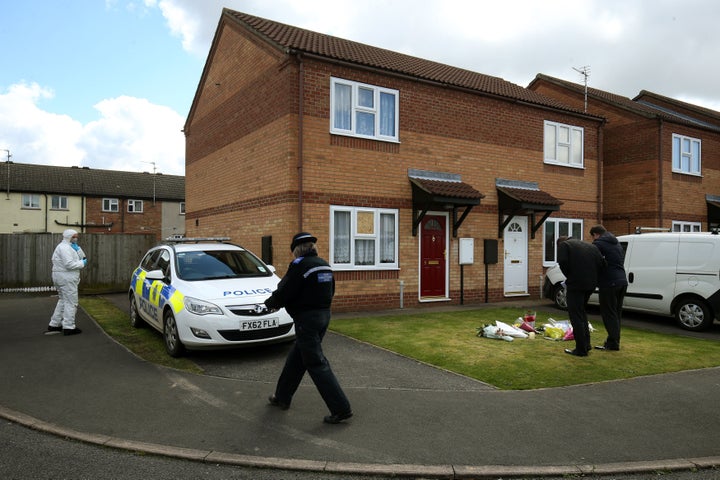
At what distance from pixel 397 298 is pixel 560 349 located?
194 inches

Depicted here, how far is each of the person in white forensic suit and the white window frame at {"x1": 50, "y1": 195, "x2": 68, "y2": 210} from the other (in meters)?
31.7

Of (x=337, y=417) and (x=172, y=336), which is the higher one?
(x=172, y=336)

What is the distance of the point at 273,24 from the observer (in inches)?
577

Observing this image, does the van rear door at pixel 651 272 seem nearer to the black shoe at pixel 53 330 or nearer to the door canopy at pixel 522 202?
the door canopy at pixel 522 202

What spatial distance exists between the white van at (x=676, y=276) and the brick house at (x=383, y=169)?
10.4ft

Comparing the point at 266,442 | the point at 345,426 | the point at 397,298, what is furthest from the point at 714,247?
the point at 266,442

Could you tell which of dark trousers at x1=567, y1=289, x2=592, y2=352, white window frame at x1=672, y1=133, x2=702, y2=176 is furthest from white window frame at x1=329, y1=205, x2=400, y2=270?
white window frame at x1=672, y1=133, x2=702, y2=176

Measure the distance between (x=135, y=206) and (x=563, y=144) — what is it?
32904mm

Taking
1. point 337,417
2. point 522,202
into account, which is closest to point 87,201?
point 522,202

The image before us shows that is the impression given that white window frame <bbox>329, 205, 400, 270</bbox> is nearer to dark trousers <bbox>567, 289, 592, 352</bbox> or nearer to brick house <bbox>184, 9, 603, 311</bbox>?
brick house <bbox>184, 9, 603, 311</bbox>

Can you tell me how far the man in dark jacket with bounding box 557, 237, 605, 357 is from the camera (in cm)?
688

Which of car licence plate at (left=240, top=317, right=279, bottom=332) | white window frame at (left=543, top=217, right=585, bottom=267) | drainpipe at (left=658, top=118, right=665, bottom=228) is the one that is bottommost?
car licence plate at (left=240, top=317, right=279, bottom=332)

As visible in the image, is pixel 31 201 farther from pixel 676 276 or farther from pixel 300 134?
pixel 676 276

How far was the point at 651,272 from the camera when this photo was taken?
33.5 ft
